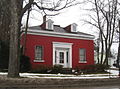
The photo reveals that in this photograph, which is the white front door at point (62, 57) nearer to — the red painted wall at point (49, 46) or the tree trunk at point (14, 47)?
the red painted wall at point (49, 46)

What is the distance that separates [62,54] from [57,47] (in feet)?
4.20

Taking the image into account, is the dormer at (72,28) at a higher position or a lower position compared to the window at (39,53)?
higher

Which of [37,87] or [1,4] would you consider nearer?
[37,87]

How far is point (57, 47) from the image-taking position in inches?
1032

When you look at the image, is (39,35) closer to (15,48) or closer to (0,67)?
(0,67)

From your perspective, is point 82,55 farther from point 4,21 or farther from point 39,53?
point 4,21

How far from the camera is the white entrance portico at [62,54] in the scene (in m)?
26.2

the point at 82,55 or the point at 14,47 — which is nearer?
the point at 14,47

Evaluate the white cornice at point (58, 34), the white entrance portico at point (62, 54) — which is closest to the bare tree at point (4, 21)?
the white cornice at point (58, 34)

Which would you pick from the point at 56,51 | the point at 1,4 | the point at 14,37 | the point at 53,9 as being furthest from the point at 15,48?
the point at 56,51

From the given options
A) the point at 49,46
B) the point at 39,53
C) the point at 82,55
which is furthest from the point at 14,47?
the point at 82,55

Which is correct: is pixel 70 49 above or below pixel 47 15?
below

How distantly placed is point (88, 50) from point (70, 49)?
296cm

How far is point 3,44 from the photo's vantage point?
894 inches
